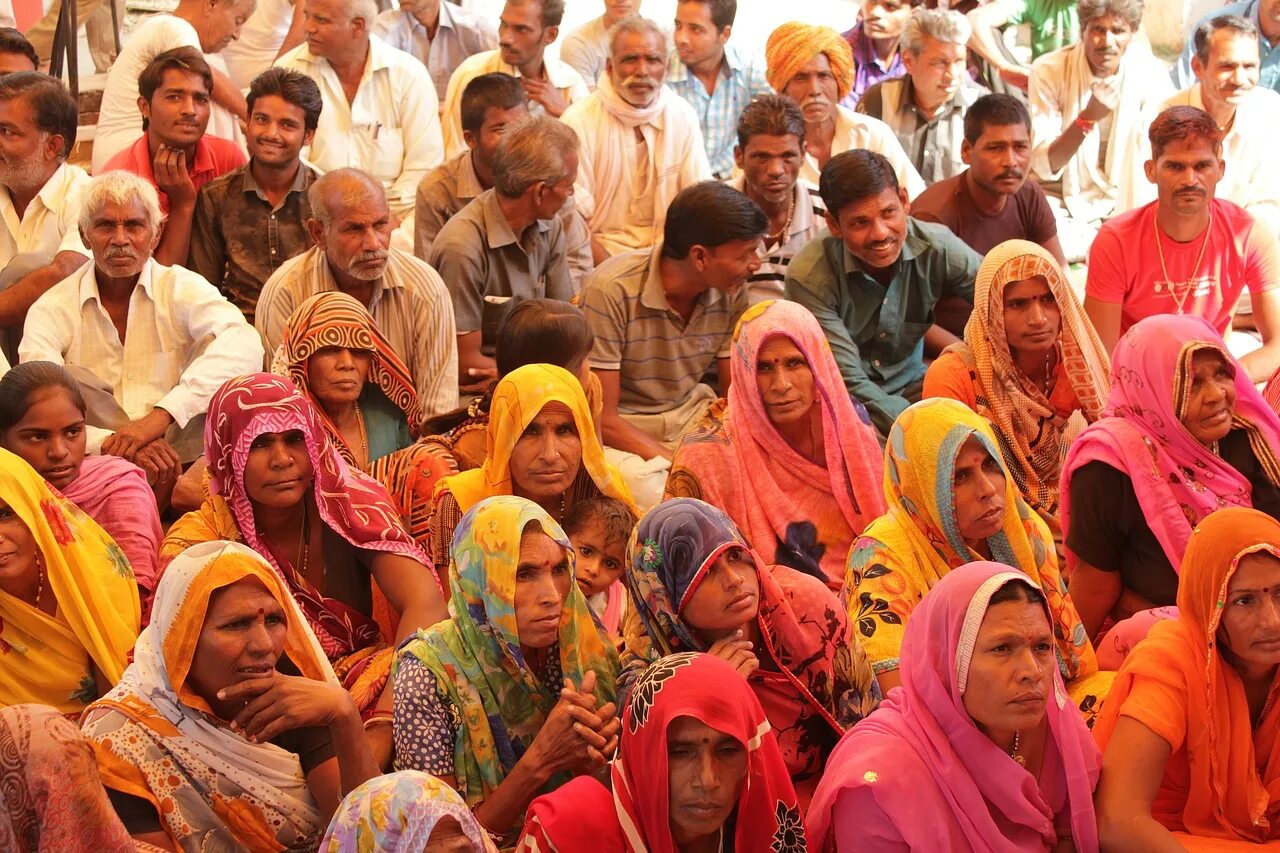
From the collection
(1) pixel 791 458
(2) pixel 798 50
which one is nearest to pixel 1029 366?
→ (1) pixel 791 458

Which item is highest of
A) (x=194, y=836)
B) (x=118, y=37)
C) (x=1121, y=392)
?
(x=118, y=37)

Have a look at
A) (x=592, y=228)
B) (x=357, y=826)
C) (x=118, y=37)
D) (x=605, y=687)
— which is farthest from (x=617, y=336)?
(x=118, y=37)

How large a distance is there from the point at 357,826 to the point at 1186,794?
161 cm

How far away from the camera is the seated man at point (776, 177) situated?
602 cm

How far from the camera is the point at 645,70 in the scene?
679 cm

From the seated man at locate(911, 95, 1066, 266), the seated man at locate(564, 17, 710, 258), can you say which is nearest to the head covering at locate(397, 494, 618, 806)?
the seated man at locate(911, 95, 1066, 266)

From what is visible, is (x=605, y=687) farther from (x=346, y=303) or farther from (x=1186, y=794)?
(x=346, y=303)

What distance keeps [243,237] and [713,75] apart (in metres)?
2.57

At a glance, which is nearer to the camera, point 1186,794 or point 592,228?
point 1186,794

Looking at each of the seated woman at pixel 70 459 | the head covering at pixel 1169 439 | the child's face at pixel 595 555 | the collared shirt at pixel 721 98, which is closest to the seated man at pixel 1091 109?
the collared shirt at pixel 721 98

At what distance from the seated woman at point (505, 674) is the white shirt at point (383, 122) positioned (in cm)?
370

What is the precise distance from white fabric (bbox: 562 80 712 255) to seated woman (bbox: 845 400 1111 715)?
3.14 meters

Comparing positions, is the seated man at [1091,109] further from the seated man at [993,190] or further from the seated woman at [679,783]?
the seated woman at [679,783]

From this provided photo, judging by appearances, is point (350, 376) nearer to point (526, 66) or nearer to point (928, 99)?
point (526, 66)
